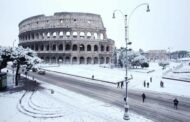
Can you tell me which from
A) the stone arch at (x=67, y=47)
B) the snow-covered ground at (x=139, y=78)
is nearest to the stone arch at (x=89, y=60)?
the stone arch at (x=67, y=47)

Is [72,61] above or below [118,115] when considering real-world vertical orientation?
above

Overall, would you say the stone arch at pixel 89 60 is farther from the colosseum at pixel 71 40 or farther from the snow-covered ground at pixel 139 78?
the snow-covered ground at pixel 139 78

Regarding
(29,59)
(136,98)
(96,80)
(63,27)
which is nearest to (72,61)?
(63,27)

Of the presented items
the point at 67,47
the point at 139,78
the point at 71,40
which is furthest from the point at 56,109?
the point at 67,47

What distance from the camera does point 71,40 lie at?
56969mm

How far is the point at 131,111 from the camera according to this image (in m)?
15.9

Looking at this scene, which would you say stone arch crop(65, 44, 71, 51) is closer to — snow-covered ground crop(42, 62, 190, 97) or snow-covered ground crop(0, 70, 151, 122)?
snow-covered ground crop(42, 62, 190, 97)

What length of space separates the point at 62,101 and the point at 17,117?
208 inches

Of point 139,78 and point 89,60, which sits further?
point 89,60

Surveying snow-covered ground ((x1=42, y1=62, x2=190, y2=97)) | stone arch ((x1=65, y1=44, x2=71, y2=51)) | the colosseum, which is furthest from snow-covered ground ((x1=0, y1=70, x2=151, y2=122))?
stone arch ((x1=65, y1=44, x2=71, y2=51))

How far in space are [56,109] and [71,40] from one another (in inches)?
1688

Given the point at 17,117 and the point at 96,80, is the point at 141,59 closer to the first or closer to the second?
the point at 96,80

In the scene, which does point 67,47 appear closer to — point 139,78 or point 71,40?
point 71,40

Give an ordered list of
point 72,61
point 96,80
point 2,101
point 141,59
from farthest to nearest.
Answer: point 72,61, point 141,59, point 96,80, point 2,101
